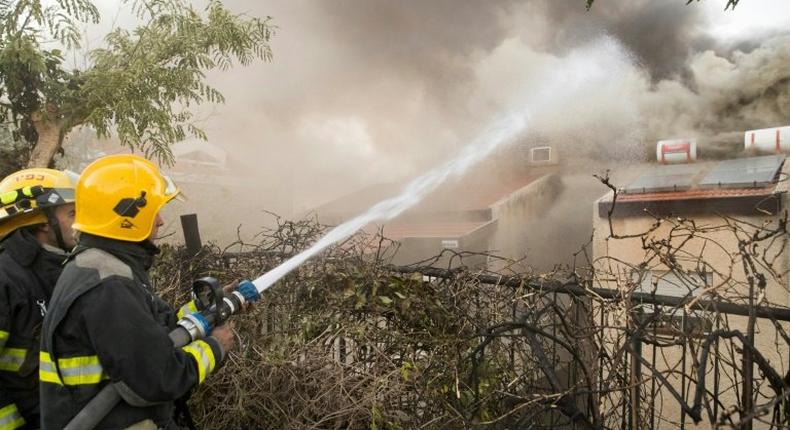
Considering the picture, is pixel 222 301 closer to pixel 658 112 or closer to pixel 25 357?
pixel 25 357

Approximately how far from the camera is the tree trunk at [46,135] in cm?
624

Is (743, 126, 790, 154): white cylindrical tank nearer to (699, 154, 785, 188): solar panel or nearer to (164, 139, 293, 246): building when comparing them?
(699, 154, 785, 188): solar panel

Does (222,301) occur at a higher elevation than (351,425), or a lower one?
higher

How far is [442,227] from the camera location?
13.0 metres

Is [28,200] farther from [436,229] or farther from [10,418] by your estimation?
[436,229]

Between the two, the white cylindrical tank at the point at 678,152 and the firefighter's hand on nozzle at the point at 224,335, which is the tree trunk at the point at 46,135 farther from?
the white cylindrical tank at the point at 678,152

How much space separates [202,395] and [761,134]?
445 inches

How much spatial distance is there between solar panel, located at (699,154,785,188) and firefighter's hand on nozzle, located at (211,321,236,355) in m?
8.58

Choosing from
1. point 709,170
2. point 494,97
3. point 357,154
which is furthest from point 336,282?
point 357,154

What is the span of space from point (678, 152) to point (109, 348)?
40.4 ft

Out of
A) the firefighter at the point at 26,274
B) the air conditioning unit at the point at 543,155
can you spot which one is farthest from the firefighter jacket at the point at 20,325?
the air conditioning unit at the point at 543,155

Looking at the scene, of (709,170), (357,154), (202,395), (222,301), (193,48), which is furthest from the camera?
(357,154)

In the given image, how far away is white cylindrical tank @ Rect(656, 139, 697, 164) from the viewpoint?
10633mm

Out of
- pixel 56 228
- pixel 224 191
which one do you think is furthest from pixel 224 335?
pixel 224 191
